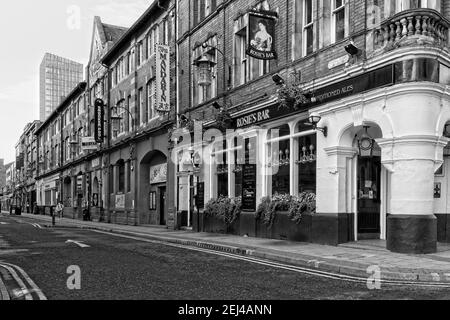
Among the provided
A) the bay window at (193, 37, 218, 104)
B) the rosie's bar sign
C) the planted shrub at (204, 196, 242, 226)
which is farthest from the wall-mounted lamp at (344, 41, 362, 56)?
the bay window at (193, 37, 218, 104)

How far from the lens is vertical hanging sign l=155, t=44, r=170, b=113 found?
25.4m

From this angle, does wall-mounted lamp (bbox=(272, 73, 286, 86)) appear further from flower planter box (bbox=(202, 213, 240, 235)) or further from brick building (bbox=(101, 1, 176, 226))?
brick building (bbox=(101, 1, 176, 226))

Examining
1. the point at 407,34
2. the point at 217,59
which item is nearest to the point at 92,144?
the point at 217,59

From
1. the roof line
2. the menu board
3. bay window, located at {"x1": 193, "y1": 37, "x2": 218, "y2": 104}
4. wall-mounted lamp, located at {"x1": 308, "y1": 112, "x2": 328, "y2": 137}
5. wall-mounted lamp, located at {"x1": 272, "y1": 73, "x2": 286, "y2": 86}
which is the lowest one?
the menu board

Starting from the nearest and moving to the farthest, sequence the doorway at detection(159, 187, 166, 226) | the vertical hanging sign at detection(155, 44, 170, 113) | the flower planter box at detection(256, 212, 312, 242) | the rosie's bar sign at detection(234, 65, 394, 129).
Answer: the rosie's bar sign at detection(234, 65, 394, 129) → the flower planter box at detection(256, 212, 312, 242) → the vertical hanging sign at detection(155, 44, 170, 113) → the doorway at detection(159, 187, 166, 226)

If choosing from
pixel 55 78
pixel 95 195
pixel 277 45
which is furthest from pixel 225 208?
pixel 55 78

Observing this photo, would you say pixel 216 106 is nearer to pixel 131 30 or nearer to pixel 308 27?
pixel 308 27

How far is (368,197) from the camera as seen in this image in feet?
48.3

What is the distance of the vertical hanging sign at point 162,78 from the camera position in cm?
2536

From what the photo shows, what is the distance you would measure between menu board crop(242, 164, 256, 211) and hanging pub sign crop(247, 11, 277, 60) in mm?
4053

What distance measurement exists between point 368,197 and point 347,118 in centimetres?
259

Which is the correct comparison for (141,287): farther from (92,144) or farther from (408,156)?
(92,144)

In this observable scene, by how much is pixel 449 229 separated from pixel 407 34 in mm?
5531

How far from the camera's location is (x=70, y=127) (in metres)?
52.9
